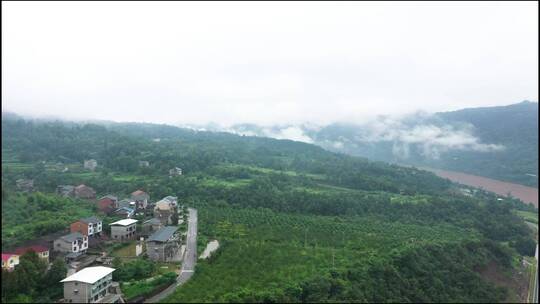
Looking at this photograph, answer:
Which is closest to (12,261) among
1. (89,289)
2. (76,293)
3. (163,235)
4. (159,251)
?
(76,293)

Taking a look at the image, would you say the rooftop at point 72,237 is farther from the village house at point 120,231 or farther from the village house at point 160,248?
the village house at point 160,248

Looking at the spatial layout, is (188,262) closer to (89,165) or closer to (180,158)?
(180,158)

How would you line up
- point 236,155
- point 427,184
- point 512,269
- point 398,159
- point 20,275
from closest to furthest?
point 20,275 < point 512,269 < point 427,184 < point 236,155 < point 398,159

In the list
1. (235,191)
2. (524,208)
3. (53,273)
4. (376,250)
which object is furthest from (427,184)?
(53,273)

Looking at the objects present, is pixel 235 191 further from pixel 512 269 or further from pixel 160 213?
pixel 512 269

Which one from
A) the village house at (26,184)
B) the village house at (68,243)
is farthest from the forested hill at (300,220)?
the village house at (68,243)

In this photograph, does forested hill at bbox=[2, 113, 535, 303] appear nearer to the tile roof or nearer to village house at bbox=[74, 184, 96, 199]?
village house at bbox=[74, 184, 96, 199]
